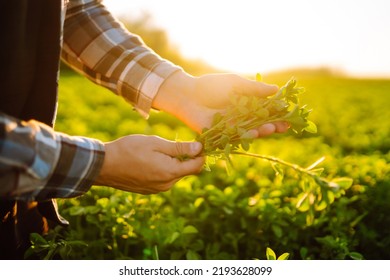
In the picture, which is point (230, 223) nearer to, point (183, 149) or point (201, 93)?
point (201, 93)

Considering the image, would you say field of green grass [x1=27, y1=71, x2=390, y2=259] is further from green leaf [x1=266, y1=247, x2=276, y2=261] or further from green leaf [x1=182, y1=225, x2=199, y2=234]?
green leaf [x1=266, y1=247, x2=276, y2=261]

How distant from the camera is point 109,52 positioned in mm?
2350

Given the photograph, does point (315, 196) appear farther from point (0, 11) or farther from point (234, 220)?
point (0, 11)

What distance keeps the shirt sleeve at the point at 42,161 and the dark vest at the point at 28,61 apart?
0.91 ft

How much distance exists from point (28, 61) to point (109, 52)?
629 mm

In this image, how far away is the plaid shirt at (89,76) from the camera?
1.50m

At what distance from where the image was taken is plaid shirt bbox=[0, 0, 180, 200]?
1500 millimetres

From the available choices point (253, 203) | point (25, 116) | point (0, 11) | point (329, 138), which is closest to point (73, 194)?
point (25, 116)

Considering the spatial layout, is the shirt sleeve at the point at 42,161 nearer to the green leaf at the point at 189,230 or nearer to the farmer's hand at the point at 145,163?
the farmer's hand at the point at 145,163

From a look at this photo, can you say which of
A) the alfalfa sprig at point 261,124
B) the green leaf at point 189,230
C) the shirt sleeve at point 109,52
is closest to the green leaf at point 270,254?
the alfalfa sprig at point 261,124

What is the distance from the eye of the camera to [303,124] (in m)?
1.85

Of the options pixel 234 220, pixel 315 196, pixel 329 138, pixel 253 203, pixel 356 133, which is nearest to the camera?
pixel 315 196

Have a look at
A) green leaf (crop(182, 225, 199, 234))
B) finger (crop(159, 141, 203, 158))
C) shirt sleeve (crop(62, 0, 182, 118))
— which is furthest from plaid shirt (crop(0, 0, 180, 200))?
green leaf (crop(182, 225, 199, 234))
